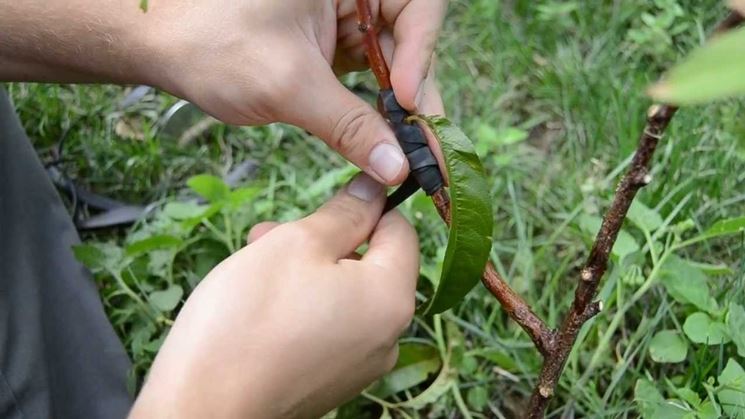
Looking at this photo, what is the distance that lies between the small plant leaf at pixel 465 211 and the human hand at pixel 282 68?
0.32 ft

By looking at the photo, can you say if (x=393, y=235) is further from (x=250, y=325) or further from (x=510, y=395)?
(x=510, y=395)

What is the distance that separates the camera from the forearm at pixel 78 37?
958 mm

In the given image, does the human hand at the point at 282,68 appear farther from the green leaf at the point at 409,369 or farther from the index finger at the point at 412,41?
the green leaf at the point at 409,369

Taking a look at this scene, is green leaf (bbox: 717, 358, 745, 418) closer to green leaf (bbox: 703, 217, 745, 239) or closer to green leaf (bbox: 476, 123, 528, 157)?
green leaf (bbox: 703, 217, 745, 239)

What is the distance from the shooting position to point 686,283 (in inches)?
43.3

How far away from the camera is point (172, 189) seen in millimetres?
1592

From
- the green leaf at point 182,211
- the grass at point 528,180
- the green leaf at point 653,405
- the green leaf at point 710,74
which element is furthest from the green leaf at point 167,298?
the green leaf at point 710,74

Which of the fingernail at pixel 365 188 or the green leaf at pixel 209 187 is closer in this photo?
the fingernail at pixel 365 188

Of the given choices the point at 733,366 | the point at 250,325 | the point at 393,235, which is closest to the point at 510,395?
the point at 733,366

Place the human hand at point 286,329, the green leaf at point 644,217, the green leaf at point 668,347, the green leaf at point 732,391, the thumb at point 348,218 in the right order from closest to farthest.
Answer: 1. the human hand at point 286,329
2. the thumb at point 348,218
3. the green leaf at point 732,391
4. the green leaf at point 668,347
5. the green leaf at point 644,217

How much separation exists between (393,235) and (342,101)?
15cm

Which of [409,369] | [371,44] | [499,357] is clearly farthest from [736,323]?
[371,44]

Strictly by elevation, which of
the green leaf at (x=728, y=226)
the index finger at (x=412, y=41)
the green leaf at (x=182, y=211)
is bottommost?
the green leaf at (x=182, y=211)

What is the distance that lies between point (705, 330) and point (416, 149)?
44 centimetres
